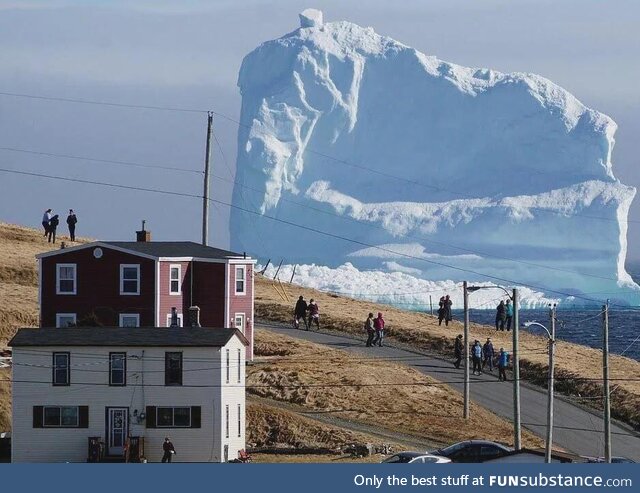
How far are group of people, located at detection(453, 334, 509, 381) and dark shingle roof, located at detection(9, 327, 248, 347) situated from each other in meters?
14.8

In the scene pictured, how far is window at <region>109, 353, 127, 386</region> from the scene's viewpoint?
4884cm

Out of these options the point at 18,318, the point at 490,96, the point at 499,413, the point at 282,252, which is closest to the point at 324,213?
the point at 282,252

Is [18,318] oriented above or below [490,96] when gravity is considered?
below

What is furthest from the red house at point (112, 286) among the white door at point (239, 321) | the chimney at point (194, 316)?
the chimney at point (194, 316)

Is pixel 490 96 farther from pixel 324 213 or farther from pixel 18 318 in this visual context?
pixel 18 318

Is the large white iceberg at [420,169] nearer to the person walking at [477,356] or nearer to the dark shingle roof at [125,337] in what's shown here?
the person walking at [477,356]

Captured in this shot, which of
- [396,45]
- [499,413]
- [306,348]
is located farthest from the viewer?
[396,45]

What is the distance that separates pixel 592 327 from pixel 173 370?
297ft

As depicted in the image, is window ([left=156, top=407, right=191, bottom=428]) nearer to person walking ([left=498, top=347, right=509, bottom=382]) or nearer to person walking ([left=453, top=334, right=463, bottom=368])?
person walking ([left=498, top=347, right=509, bottom=382])

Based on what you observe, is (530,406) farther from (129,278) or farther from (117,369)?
(117,369)

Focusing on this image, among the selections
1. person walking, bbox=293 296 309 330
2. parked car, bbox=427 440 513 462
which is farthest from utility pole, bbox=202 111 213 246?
parked car, bbox=427 440 513 462

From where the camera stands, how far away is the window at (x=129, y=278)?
192ft

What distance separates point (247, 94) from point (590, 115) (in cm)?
2848

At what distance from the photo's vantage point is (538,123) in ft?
423
